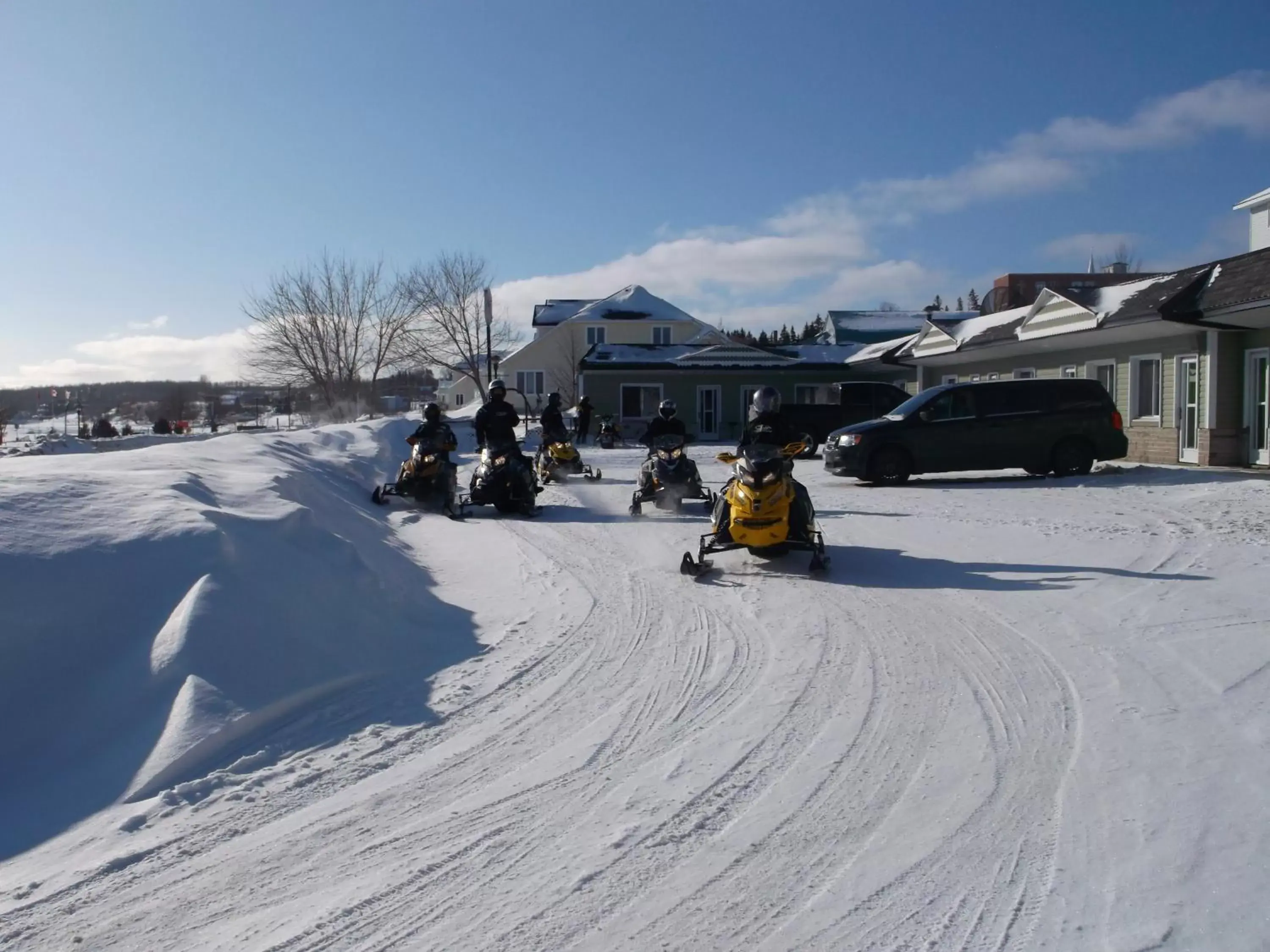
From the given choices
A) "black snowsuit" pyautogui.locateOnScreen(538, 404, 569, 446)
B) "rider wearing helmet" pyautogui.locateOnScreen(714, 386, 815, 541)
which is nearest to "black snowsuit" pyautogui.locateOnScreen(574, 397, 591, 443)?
"black snowsuit" pyautogui.locateOnScreen(538, 404, 569, 446)

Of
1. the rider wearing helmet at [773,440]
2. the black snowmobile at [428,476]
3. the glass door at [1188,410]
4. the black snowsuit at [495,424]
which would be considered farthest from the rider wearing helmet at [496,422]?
the glass door at [1188,410]

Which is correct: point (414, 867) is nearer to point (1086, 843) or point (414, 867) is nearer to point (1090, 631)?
point (1086, 843)

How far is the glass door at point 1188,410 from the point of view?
19.6 metres

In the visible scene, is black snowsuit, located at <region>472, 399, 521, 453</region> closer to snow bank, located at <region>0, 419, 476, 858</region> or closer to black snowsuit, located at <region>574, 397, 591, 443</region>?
snow bank, located at <region>0, 419, 476, 858</region>

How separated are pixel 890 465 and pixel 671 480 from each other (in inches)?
220

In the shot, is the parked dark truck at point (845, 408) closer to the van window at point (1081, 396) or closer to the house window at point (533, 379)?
the van window at point (1081, 396)

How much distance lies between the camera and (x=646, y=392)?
130 ft

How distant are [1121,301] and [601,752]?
1981 centimetres

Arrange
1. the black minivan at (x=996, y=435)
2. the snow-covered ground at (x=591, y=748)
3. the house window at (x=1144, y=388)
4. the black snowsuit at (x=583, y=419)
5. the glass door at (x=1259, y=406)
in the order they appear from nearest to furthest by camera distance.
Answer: the snow-covered ground at (x=591, y=748), the glass door at (x=1259, y=406), the black minivan at (x=996, y=435), the house window at (x=1144, y=388), the black snowsuit at (x=583, y=419)

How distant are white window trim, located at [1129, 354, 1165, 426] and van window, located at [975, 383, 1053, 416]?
4.31 metres

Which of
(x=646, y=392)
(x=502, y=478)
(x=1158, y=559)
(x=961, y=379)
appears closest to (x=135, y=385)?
(x=646, y=392)

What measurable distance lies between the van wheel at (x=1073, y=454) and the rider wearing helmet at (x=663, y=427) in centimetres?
757

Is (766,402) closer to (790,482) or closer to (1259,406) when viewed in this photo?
(790,482)

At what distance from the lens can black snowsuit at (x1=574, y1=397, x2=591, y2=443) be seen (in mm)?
33438
